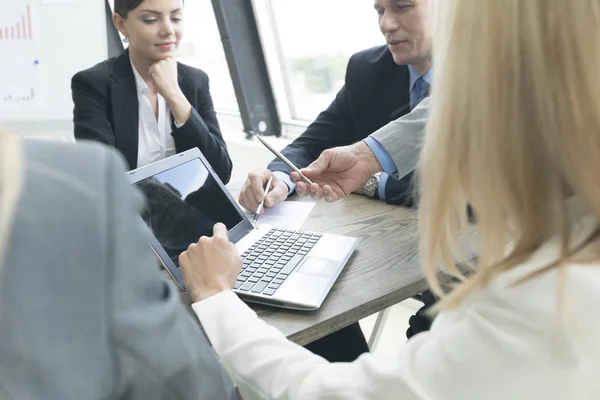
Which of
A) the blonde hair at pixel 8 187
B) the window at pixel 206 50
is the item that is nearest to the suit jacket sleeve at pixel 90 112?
the blonde hair at pixel 8 187

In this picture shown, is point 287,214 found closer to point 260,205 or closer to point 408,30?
point 260,205

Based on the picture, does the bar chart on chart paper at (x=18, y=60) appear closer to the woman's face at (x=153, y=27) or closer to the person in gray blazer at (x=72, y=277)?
the woman's face at (x=153, y=27)

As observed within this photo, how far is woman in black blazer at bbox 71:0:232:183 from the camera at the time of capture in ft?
6.16

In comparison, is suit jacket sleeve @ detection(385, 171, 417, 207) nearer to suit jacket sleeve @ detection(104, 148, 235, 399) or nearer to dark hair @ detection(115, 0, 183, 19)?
suit jacket sleeve @ detection(104, 148, 235, 399)

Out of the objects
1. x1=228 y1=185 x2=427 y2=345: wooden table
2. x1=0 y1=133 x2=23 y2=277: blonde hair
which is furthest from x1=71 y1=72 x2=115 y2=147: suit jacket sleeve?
x1=0 y1=133 x2=23 y2=277: blonde hair

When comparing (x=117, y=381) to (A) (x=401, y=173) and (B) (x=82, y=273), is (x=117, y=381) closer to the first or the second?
(B) (x=82, y=273)

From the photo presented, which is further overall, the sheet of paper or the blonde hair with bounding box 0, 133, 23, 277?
the sheet of paper

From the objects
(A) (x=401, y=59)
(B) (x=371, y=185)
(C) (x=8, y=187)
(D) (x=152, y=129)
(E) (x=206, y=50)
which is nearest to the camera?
(C) (x=8, y=187)

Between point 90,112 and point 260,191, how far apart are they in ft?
2.94

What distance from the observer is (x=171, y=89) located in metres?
1.91

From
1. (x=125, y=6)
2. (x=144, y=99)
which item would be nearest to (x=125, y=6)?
(x=125, y=6)

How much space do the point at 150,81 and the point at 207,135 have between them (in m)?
0.38

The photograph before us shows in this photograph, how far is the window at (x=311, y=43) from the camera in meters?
2.84

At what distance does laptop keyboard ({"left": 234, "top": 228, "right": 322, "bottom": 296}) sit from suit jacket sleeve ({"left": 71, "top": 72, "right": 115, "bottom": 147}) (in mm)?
982
